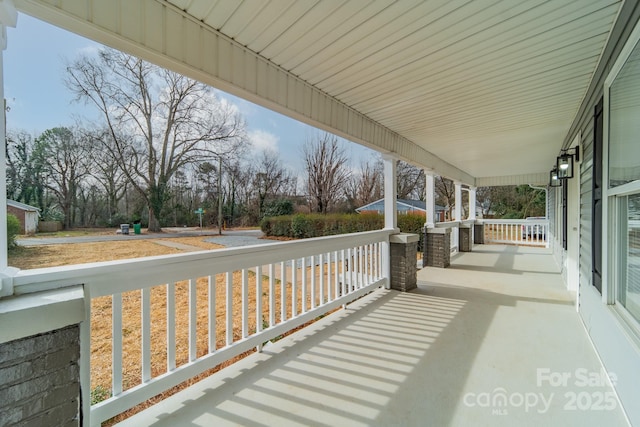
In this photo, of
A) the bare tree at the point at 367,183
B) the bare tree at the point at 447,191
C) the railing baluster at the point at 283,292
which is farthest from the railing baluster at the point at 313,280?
the bare tree at the point at 447,191

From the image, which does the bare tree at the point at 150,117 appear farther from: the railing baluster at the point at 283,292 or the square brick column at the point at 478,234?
the square brick column at the point at 478,234

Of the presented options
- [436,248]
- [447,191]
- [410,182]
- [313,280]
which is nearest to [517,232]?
[436,248]

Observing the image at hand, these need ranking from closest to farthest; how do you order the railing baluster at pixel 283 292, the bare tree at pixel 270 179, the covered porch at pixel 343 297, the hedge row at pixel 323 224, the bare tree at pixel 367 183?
1. the covered porch at pixel 343 297
2. the railing baluster at pixel 283 292
3. the hedge row at pixel 323 224
4. the bare tree at pixel 270 179
5. the bare tree at pixel 367 183

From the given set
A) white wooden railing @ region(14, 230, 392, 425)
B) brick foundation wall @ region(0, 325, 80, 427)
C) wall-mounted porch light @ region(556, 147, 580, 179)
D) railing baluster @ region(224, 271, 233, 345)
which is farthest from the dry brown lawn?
wall-mounted porch light @ region(556, 147, 580, 179)

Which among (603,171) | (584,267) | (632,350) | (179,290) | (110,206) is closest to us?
(632,350)

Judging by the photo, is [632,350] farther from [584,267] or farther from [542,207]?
[542,207]

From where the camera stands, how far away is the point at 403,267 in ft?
14.8

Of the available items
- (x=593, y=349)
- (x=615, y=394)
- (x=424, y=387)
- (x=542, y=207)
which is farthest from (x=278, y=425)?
(x=542, y=207)

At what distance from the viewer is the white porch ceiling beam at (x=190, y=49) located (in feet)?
5.18

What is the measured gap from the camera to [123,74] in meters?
3.34

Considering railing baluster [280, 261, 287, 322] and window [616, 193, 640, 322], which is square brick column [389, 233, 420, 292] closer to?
railing baluster [280, 261, 287, 322]

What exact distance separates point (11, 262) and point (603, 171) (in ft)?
13.2

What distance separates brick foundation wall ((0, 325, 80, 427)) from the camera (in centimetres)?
118

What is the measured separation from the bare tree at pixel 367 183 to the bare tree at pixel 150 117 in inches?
312
